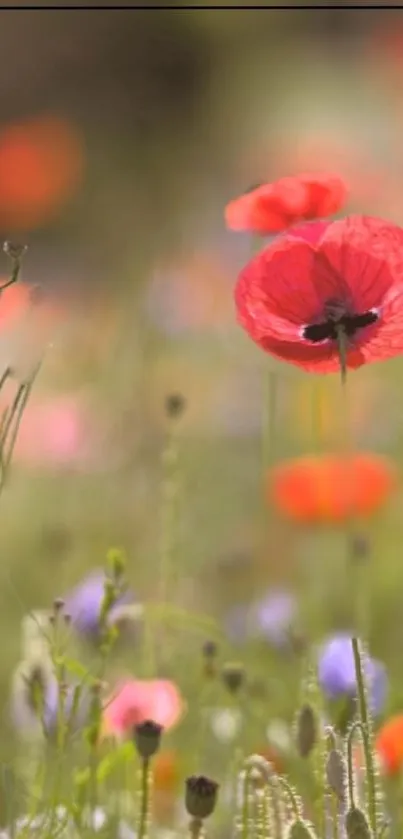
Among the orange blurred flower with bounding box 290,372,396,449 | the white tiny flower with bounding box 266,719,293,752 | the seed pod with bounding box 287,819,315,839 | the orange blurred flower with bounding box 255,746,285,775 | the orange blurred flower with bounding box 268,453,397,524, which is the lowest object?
the seed pod with bounding box 287,819,315,839

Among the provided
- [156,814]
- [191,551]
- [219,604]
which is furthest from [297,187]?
[191,551]

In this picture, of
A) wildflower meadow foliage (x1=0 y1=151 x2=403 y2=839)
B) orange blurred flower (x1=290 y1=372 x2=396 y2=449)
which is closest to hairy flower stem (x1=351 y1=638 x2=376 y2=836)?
wildflower meadow foliage (x1=0 y1=151 x2=403 y2=839)

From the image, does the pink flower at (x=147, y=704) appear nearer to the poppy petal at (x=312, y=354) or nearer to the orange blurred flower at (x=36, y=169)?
the poppy petal at (x=312, y=354)

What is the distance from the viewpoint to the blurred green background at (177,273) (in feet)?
3.82

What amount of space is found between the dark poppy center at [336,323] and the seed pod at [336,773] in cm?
14

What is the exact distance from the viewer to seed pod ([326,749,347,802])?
38 centimetres

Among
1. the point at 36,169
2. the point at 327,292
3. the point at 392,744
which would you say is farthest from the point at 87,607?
the point at 36,169

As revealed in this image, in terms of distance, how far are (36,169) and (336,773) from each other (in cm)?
135

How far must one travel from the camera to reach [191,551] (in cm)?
121

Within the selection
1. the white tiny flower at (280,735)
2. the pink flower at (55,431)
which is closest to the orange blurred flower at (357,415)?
the pink flower at (55,431)

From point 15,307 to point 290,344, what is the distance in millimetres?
152

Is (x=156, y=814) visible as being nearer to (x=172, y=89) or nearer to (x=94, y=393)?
(x=94, y=393)

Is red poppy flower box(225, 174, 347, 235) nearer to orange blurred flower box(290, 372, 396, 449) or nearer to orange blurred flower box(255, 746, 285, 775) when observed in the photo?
orange blurred flower box(255, 746, 285, 775)

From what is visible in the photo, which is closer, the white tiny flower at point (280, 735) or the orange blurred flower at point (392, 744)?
the orange blurred flower at point (392, 744)
